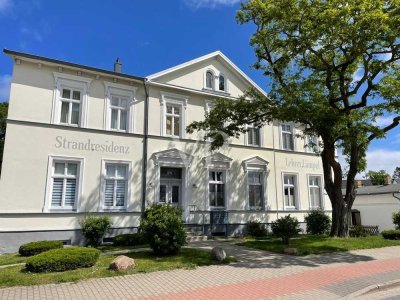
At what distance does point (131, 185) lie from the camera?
1750 cm

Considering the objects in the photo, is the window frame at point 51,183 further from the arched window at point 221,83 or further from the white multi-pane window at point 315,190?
the white multi-pane window at point 315,190

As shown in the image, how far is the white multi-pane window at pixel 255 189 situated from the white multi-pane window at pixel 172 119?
232 inches

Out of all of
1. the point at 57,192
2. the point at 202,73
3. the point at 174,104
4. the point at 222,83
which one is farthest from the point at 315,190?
the point at 57,192

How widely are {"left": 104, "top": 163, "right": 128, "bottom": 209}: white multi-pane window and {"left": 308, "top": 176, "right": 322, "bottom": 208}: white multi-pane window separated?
14002 mm

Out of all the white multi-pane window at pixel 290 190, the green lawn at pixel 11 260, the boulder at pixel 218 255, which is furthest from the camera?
the white multi-pane window at pixel 290 190

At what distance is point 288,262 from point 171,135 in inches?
→ 408

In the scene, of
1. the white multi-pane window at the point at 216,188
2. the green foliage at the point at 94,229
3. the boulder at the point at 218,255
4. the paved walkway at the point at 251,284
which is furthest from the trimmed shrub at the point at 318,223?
the green foliage at the point at 94,229

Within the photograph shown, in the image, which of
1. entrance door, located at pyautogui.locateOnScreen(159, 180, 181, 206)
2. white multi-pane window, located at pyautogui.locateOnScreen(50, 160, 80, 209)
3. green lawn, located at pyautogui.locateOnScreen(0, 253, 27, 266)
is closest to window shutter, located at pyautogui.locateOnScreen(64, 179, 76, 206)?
white multi-pane window, located at pyautogui.locateOnScreen(50, 160, 80, 209)

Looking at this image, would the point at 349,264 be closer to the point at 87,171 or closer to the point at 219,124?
the point at 219,124

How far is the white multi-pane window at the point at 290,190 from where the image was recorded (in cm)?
2306

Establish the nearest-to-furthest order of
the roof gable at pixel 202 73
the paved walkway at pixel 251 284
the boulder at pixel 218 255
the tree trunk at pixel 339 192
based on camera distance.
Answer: the paved walkway at pixel 251 284, the boulder at pixel 218 255, the tree trunk at pixel 339 192, the roof gable at pixel 202 73

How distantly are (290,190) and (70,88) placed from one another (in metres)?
16.0

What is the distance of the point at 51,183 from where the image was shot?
15633mm

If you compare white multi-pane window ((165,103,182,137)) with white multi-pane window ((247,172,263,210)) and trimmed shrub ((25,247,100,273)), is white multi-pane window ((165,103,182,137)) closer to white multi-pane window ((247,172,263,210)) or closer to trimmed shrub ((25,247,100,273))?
white multi-pane window ((247,172,263,210))
